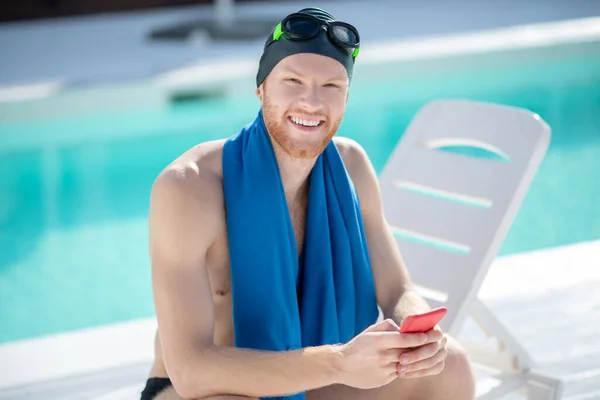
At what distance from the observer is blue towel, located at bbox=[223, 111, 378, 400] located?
2.32 meters

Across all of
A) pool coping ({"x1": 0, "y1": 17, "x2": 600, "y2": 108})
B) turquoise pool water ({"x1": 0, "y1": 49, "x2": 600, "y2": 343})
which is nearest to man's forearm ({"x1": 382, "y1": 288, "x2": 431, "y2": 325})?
turquoise pool water ({"x1": 0, "y1": 49, "x2": 600, "y2": 343})

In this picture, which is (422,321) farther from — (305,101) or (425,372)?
(305,101)

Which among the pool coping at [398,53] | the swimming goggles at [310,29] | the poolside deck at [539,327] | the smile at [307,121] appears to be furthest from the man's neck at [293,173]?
the pool coping at [398,53]

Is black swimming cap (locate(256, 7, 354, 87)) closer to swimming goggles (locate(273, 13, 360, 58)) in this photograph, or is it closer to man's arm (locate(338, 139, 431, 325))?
swimming goggles (locate(273, 13, 360, 58))

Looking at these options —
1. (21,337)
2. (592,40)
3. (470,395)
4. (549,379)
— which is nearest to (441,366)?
(470,395)

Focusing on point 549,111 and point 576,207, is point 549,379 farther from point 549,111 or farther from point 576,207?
point 549,111

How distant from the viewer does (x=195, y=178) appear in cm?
226

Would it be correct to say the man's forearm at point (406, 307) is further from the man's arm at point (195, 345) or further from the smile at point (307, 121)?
the smile at point (307, 121)

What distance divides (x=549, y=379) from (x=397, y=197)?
2.74 ft

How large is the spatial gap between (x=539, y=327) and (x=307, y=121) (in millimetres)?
1923

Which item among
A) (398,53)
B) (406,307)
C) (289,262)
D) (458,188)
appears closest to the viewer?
(289,262)

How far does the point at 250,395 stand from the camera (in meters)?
2.19

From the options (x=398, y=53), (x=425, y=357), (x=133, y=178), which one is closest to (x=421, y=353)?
(x=425, y=357)

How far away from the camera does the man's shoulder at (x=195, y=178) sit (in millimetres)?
2209
